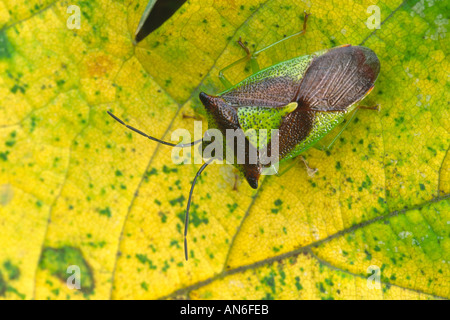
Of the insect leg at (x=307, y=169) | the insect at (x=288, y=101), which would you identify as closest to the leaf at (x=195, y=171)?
the insect leg at (x=307, y=169)

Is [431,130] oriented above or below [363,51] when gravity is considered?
below

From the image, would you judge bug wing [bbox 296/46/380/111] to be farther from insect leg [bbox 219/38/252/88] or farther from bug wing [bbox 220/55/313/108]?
insect leg [bbox 219/38/252/88]

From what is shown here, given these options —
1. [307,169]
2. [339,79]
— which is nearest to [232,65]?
[339,79]

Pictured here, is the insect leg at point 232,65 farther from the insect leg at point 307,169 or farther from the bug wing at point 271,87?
the insect leg at point 307,169

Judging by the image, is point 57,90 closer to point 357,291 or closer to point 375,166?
point 375,166

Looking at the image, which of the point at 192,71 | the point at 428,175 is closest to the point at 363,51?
the point at 428,175

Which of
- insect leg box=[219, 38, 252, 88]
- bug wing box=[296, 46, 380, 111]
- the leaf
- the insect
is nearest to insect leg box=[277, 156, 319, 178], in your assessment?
the leaf
